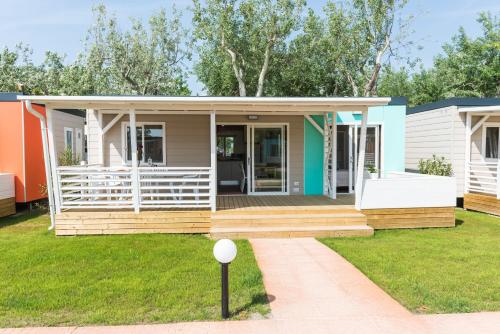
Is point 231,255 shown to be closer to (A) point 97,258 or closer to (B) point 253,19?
(A) point 97,258

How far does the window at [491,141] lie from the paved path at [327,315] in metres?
7.69

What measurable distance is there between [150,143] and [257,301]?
20.5 ft

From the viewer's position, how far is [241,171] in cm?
1073

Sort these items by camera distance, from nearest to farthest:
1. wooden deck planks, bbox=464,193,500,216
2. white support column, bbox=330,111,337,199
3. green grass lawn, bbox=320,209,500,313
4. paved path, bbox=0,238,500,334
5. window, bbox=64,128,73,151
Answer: paved path, bbox=0,238,500,334 → green grass lawn, bbox=320,209,500,313 → white support column, bbox=330,111,337,199 → wooden deck planks, bbox=464,193,500,216 → window, bbox=64,128,73,151

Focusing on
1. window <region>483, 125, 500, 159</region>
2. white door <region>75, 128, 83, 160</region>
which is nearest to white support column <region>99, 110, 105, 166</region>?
white door <region>75, 128, 83, 160</region>

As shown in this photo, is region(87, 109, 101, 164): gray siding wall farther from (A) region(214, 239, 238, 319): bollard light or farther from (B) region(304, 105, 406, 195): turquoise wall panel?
(A) region(214, 239, 238, 319): bollard light

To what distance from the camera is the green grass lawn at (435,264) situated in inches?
151

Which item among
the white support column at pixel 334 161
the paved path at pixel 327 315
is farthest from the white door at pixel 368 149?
the paved path at pixel 327 315

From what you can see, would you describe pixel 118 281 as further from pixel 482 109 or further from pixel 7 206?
pixel 482 109

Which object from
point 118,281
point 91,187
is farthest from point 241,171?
point 118,281

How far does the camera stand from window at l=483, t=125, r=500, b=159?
1035 centimetres

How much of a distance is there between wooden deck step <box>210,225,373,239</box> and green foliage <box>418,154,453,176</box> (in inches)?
166

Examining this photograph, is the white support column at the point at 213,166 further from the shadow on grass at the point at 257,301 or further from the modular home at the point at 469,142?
the modular home at the point at 469,142

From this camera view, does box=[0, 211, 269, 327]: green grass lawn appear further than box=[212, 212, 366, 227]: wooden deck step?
No
